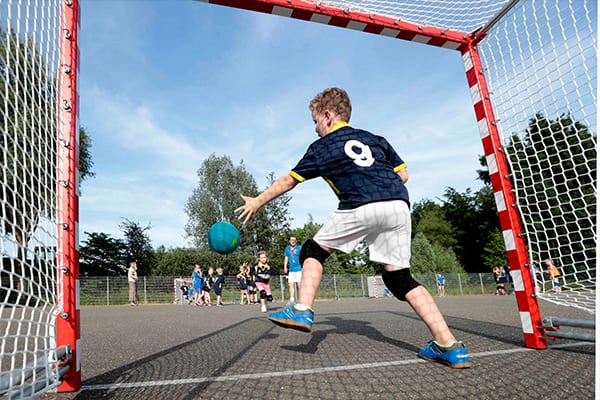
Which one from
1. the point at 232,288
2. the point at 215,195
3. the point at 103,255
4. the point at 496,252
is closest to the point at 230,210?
the point at 215,195

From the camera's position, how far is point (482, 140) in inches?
151

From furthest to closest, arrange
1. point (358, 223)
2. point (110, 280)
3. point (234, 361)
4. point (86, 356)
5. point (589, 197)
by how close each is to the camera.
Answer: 1. point (110, 280)
2. point (86, 356)
3. point (589, 197)
4. point (234, 361)
5. point (358, 223)

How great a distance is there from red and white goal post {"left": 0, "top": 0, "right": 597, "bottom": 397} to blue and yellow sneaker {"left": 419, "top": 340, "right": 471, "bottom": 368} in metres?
1.04

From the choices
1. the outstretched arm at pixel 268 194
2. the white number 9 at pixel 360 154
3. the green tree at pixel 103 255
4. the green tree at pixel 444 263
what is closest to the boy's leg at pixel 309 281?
the outstretched arm at pixel 268 194

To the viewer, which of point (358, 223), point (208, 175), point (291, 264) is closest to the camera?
point (358, 223)

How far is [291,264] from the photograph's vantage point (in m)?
10.8

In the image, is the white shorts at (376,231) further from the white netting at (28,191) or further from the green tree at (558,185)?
the white netting at (28,191)

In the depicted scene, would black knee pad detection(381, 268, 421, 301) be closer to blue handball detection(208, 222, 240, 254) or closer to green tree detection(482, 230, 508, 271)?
blue handball detection(208, 222, 240, 254)

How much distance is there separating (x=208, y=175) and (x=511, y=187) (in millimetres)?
43068

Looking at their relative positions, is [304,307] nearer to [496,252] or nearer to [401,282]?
[401,282]

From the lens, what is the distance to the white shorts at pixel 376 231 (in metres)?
2.79

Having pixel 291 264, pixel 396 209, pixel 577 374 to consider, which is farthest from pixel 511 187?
pixel 291 264

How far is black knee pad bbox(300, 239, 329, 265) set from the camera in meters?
2.97

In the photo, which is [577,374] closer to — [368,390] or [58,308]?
[368,390]
